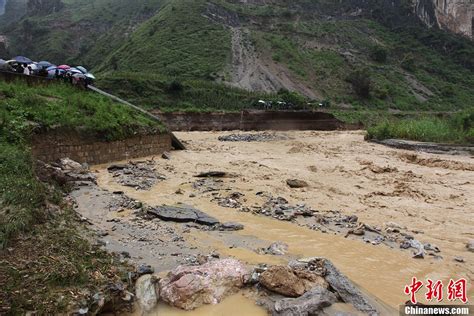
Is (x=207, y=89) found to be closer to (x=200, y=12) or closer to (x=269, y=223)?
(x=200, y=12)

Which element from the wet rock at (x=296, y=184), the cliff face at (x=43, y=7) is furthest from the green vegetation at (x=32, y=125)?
the cliff face at (x=43, y=7)

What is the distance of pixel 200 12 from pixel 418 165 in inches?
2808

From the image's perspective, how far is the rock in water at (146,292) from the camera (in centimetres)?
514

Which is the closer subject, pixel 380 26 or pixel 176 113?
pixel 176 113

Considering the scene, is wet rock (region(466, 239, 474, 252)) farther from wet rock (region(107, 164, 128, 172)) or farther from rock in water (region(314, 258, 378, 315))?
wet rock (region(107, 164, 128, 172))

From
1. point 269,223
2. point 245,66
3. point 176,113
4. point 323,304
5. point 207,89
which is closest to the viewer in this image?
point 323,304

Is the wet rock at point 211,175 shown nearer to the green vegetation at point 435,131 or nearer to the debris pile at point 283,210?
the debris pile at point 283,210

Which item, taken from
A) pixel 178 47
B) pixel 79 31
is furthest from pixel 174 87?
pixel 79 31

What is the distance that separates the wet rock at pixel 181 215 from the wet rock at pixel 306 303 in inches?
155

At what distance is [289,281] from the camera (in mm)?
5398

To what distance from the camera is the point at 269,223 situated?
30.4 feet

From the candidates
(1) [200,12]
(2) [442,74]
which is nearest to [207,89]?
(1) [200,12]

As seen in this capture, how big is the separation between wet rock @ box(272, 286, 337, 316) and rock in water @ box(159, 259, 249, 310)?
80 centimetres

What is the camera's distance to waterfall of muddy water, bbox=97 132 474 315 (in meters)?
6.92
